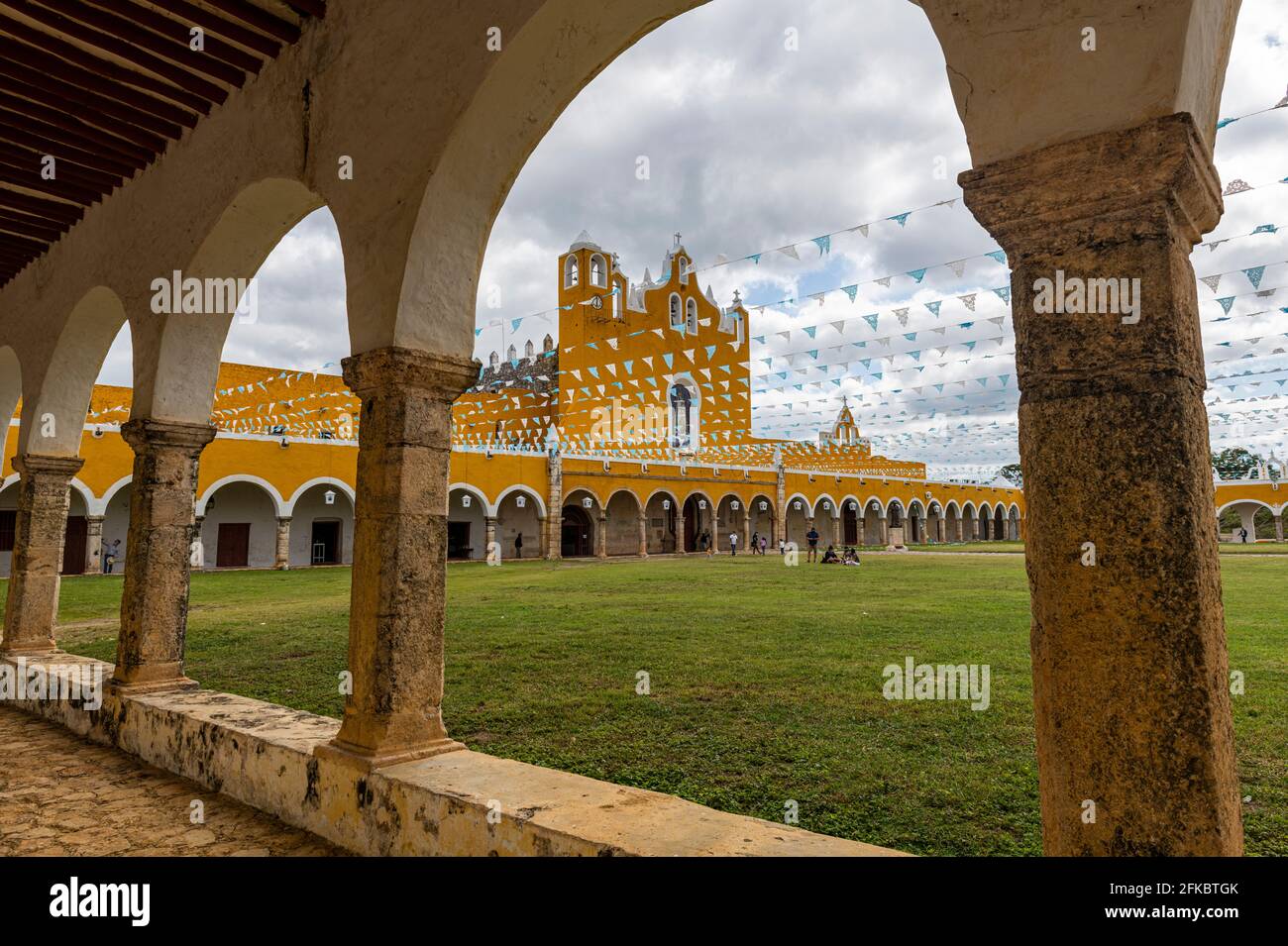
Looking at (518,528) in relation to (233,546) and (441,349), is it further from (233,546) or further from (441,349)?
(441,349)

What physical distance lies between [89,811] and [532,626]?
5.06 metres

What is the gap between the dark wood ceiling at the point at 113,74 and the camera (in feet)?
10.8

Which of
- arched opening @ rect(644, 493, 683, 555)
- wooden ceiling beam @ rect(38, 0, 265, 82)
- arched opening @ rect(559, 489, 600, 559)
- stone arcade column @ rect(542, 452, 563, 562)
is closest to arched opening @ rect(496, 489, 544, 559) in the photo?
stone arcade column @ rect(542, 452, 563, 562)

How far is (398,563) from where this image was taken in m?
2.77

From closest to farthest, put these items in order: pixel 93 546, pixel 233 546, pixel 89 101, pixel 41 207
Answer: pixel 89 101, pixel 41 207, pixel 93 546, pixel 233 546

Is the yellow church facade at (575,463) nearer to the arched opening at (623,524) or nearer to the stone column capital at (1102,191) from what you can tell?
the arched opening at (623,524)

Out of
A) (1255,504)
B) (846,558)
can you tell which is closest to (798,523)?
(846,558)

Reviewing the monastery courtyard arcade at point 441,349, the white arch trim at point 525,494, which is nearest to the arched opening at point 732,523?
the white arch trim at point 525,494

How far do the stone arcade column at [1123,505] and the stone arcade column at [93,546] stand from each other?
18.8 m

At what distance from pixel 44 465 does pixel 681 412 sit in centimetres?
2364

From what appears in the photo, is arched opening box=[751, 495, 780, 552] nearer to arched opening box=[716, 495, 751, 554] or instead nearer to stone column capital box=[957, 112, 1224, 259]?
arched opening box=[716, 495, 751, 554]

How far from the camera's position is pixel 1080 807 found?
1384mm

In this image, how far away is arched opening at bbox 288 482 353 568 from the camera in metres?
19.9
